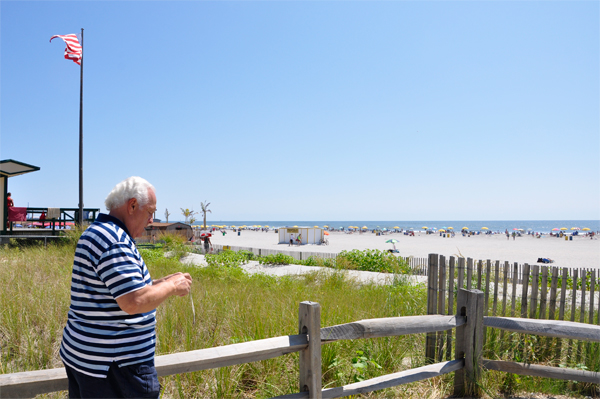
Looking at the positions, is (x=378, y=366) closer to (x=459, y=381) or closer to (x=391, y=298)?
(x=459, y=381)

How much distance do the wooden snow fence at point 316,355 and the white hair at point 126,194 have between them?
3.44 feet

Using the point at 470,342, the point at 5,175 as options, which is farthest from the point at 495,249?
the point at 5,175

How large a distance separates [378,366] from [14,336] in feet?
14.1

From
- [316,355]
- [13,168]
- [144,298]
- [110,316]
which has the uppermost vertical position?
[13,168]

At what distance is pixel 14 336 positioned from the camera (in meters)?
4.40

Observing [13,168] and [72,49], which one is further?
[72,49]

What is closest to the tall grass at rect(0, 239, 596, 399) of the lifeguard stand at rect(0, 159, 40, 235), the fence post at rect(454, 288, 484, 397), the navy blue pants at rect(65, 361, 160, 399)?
the fence post at rect(454, 288, 484, 397)

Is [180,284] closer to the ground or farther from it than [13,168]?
closer to the ground

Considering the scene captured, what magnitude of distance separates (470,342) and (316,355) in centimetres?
195

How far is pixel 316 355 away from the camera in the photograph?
2.84 meters

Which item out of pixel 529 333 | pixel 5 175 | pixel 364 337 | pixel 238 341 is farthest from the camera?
pixel 5 175

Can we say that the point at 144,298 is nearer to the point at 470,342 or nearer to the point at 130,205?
the point at 130,205

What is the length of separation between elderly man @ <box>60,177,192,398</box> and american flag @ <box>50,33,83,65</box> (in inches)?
816

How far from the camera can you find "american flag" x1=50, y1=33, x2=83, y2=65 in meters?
18.4
